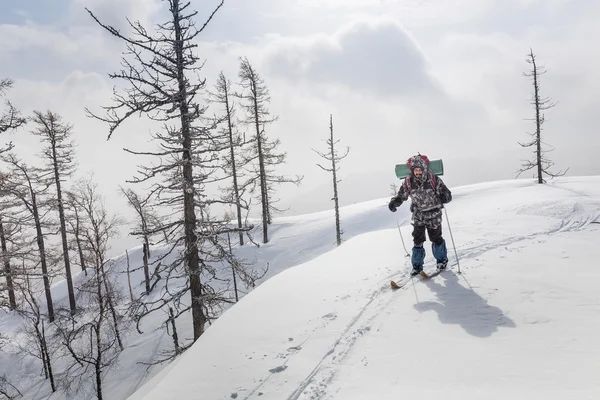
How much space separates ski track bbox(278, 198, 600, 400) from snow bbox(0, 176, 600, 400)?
0.06 ft

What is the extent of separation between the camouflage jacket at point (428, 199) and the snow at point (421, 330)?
43.6 inches

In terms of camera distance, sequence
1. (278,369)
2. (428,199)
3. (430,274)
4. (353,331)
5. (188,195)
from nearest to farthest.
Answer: (278,369) → (353,331) → (430,274) → (428,199) → (188,195)

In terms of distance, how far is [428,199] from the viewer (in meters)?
6.42

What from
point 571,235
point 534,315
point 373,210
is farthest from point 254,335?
point 373,210

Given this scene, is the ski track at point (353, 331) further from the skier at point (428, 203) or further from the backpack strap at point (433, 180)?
the backpack strap at point (433, 180)

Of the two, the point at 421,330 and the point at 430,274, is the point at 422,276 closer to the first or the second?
the point at 430,274

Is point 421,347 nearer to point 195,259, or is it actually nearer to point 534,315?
point 534,315

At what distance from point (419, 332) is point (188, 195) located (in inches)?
281

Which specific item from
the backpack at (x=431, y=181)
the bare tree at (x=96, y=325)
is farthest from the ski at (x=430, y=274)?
the bare tree at (x=96, y=325)

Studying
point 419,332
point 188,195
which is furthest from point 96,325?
point 419,332

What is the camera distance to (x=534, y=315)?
413 cm

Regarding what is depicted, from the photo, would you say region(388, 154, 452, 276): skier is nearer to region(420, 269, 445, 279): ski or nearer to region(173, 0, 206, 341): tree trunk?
region(420, 269, 445, 279): ski

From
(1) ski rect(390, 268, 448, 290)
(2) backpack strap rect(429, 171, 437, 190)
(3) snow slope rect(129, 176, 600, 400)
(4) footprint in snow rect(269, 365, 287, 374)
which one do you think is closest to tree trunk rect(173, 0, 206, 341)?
(3) snow slope rect(129, 176, 600, 400)

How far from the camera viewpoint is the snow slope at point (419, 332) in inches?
123
